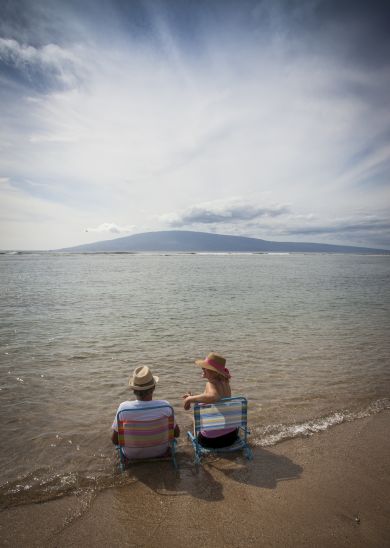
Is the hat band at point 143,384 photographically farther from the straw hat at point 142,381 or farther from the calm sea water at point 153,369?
the calm sea water at point 153,369

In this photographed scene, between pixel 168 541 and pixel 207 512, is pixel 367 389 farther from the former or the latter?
pixel 168 541

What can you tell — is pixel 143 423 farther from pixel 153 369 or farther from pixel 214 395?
pixel 153 369

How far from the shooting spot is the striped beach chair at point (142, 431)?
5.23 m

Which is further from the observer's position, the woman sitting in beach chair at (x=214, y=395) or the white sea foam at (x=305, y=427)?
the white sea foam at (x=305, y=427)

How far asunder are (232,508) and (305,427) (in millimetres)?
3092

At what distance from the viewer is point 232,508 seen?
4.71 metres

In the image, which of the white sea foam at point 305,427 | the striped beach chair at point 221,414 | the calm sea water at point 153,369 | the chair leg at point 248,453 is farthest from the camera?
the white sea foam at point 305,427

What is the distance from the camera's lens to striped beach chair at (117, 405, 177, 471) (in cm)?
523

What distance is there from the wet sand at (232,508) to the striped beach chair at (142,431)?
56 centimetres

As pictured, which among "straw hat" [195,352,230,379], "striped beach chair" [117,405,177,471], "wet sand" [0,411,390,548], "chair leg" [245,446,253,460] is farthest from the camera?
"chair leg" [245,446,253,460]

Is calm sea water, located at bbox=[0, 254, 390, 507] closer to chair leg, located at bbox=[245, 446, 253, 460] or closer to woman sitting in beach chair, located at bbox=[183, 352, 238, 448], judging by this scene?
chair leg, located at bbox=[245, 446, 253, 460]

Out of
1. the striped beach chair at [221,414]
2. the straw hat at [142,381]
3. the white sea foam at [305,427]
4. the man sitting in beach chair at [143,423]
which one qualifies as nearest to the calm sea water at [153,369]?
the white sea foam at [305,427]

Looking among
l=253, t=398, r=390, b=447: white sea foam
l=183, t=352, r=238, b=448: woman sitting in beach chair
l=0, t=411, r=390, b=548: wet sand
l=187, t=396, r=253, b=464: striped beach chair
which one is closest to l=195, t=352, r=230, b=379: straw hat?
l=183, t=352, r=238, b=448: woman sitting in beach chair

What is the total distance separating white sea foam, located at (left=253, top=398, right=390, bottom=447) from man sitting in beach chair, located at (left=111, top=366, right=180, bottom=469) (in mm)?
2208
